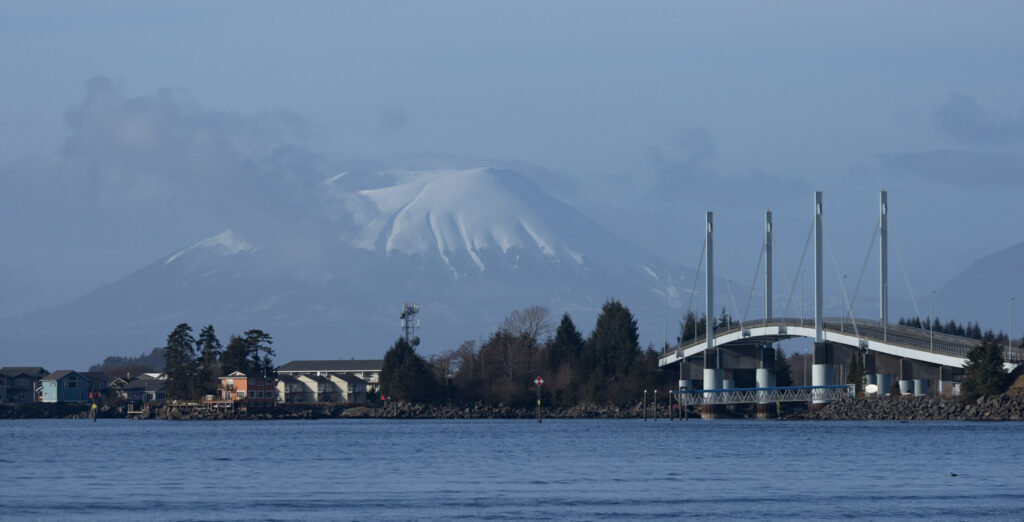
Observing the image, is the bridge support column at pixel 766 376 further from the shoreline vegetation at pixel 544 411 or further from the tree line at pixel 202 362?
the tree line at pixel 202 362

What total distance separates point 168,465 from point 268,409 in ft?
328

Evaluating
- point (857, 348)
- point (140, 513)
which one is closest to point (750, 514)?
point (140, 513)

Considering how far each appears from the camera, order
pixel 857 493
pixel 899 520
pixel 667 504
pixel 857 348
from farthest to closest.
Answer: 1. pixel 857 348
2. pixel 857 493
3. pixel 667 504
4. pixel 899 520

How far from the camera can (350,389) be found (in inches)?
7608

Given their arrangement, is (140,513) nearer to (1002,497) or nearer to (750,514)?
(750,514)

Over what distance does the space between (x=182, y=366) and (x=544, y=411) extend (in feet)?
131

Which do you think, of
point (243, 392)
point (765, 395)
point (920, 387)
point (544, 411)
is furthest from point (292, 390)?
point (920, 387)

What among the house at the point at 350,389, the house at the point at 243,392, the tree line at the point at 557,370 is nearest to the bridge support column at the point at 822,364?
the tree line at the point at 557,370

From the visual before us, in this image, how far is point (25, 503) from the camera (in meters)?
48.0

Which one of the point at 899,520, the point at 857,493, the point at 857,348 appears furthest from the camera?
the point at 857,348

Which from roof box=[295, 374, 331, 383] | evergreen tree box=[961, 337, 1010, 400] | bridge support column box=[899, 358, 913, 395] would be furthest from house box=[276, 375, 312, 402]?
evergreen tree box=[961, 337, 1010, 400]

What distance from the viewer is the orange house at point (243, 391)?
6619 inches

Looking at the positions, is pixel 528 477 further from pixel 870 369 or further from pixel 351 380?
pixel 351 380

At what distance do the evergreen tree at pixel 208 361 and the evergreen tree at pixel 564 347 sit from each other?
35.7 m
